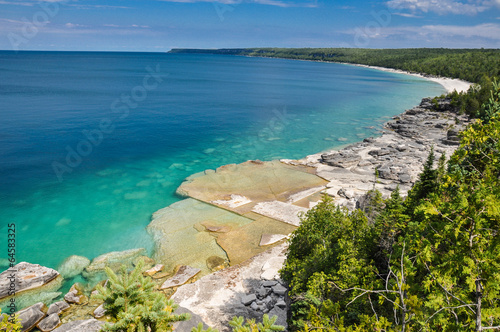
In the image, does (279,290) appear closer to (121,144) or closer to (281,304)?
(281,304)

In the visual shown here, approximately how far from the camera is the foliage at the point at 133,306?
29.0 ft

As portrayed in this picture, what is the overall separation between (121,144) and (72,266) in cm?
3281

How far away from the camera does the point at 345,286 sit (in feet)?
41.2

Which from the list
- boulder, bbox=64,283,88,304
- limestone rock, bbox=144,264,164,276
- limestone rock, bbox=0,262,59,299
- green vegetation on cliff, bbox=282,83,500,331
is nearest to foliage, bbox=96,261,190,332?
green vegetation on cliff, bbox=282,83,500,331

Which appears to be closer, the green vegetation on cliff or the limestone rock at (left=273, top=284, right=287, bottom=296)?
the green vegetation on cliff

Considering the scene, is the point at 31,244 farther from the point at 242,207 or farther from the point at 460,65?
the point at 460,65

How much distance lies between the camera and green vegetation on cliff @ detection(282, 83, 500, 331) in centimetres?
738

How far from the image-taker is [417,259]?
798cm

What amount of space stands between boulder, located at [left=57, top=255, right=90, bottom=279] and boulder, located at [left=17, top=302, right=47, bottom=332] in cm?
449

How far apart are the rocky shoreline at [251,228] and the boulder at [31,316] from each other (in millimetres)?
51

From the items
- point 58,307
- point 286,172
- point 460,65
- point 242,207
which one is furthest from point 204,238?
point 460,65

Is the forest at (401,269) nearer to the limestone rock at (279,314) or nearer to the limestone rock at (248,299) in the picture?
the limestone rock at (279,314)

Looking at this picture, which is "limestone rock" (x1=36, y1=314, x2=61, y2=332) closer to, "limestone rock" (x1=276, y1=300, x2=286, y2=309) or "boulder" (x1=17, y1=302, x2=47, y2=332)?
"boulder" (x1=17, y1=302, x2=47, y2=332)

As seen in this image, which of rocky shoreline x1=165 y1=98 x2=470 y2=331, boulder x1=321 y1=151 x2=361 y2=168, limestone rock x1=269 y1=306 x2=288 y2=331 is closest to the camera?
limestone rock x1=269 y1=306 x2=288 y2=331
